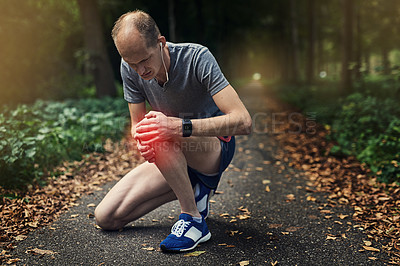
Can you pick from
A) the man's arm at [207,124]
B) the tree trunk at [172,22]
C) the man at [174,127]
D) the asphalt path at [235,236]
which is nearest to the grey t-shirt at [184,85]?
the man at [174,127]

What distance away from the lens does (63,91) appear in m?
14.2

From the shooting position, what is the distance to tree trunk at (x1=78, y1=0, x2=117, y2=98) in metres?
10.8

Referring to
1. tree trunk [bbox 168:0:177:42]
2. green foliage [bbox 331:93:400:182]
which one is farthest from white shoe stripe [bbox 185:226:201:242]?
tree trunk [bbox 168:0:177:42]

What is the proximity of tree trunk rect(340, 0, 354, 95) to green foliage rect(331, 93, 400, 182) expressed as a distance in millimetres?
2049

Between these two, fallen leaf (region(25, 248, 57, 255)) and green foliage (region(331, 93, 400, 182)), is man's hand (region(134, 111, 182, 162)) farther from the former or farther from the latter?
green foliage (region(331, 93, 400, 182))

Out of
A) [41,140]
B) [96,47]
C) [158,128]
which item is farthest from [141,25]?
[96,47]

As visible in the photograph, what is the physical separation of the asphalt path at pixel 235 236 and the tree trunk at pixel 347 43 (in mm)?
6320

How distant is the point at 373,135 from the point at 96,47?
8.68 m

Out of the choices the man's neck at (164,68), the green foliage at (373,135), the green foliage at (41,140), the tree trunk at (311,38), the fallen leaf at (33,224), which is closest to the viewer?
the man's neck at (164,68)

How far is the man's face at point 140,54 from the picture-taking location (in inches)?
94.6

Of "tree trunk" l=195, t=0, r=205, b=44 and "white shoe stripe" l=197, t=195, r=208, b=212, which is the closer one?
"white shoe stripe" l=197, t=195, r=208, b=212

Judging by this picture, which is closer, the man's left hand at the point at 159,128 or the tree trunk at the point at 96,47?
the man's left hand at the point at 159,128

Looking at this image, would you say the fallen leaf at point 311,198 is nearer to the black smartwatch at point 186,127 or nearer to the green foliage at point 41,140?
the black smartwatch at point 186,127

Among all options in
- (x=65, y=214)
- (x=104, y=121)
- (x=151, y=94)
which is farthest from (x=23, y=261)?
(x=104, y=121)
